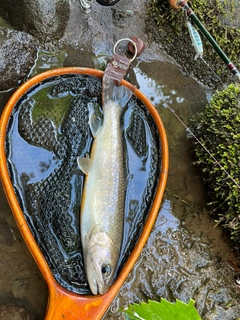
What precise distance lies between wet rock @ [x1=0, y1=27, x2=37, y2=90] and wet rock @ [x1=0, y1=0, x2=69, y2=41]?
0.28ft

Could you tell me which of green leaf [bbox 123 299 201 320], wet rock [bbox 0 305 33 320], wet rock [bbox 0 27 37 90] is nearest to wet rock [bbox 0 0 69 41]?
wet rock [bbox 0 27 37 90]

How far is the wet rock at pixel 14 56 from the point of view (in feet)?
9.95

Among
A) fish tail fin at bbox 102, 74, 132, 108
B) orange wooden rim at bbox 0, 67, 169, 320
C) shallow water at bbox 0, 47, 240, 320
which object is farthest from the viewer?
fish tail fin at bbox 102, 74, 132, 108

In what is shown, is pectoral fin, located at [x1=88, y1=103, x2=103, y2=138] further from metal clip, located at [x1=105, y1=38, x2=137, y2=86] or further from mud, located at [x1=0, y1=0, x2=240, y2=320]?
mud, located at [x1=0, y1=0, x2=240, y2=320]

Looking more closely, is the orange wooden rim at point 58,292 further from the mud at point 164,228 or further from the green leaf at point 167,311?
the green leaf at point 167,311

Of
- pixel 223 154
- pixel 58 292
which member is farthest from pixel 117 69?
pixel 58 292

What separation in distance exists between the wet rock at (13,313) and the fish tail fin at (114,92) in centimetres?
171

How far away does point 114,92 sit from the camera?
2969 mm

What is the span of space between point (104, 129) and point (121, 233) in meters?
0.82

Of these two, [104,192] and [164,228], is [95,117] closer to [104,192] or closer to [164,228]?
[104,192]

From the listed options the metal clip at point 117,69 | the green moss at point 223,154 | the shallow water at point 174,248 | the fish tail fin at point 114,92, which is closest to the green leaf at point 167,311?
the shallow water at point 174,248

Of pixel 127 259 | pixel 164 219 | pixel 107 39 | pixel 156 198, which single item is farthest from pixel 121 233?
pixel 107 39

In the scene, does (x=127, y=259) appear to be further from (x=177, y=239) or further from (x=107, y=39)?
(x=107, y=39)

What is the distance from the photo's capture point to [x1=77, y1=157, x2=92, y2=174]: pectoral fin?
2.79m
